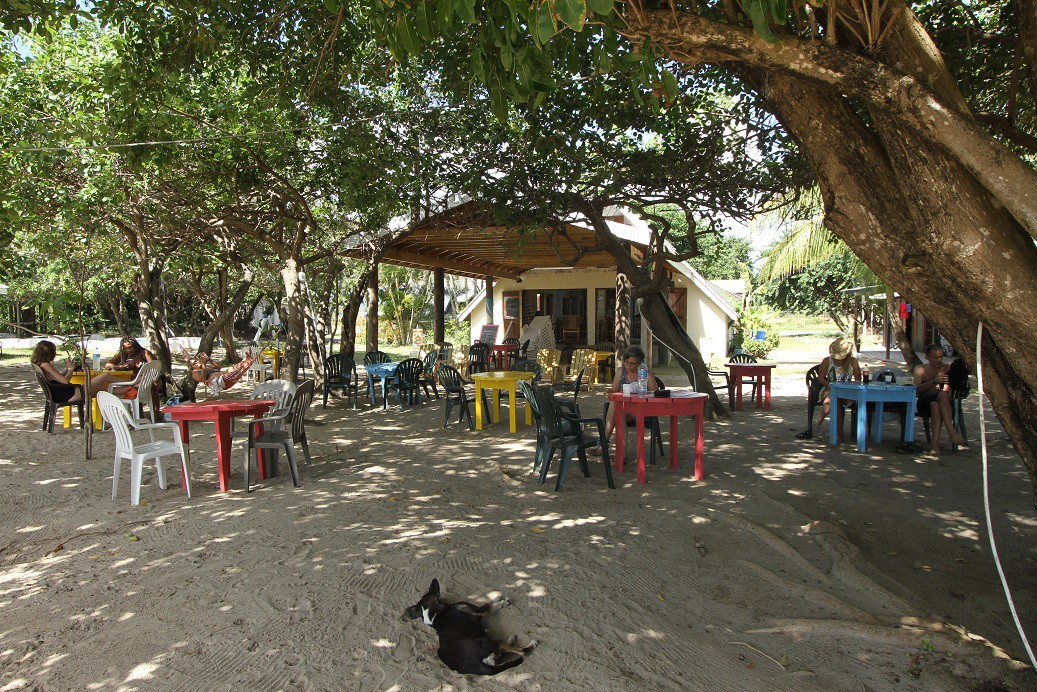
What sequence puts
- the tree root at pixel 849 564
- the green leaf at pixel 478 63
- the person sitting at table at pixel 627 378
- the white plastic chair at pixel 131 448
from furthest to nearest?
the person sitting at table at pixel 627 378, the white plastic chair at pixel 131 448, the tree root at pixel 849 564, the green leaf at pixel 478 63

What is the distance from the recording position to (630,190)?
10297 millimetres

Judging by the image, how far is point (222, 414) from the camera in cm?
587

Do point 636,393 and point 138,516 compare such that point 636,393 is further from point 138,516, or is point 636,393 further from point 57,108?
point 57,108

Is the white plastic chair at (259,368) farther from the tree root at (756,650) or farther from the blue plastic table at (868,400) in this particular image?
the tree root at (756,650)

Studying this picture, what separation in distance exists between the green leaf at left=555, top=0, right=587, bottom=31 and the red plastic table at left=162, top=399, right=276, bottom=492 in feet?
15.5

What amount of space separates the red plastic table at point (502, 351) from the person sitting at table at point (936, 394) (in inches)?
376

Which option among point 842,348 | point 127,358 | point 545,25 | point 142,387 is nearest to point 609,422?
point 842,348

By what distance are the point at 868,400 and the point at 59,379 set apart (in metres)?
9.61

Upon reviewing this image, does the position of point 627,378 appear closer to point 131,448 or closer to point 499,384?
point 499,384

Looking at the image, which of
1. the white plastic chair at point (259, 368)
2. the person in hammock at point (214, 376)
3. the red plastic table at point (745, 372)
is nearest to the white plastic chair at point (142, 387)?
the person in hammock at point (214, 376)

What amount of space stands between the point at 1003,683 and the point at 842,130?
2494mm

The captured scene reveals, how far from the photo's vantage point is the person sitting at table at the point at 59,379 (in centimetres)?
879

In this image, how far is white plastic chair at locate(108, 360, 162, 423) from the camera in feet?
26.8

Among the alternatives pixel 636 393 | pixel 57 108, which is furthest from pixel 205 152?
pixel 636 393
